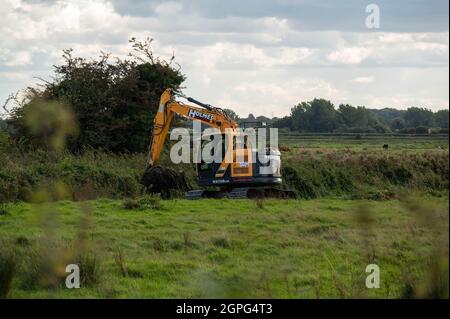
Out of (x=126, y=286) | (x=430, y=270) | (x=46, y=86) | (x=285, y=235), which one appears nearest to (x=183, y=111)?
(x=46, y=86)

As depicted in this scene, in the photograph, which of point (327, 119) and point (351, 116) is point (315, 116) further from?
point (351, 116)

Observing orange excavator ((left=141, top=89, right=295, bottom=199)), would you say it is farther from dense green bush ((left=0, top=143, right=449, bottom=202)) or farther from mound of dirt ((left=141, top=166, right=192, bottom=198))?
dense green bush ((left=0, top=143, right=449, bottom=202))

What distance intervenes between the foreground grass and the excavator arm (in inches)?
339

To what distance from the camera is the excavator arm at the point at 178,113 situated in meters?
28.9

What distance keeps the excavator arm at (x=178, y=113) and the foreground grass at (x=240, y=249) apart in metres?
8.62

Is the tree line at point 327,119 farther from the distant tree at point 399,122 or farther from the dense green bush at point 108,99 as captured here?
the distant tree at point 399,122

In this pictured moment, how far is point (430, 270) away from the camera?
683cm


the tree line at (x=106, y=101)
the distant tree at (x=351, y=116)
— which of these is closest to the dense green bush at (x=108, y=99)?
the tree line at (x=106, y=101)

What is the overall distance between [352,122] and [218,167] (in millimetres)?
34825

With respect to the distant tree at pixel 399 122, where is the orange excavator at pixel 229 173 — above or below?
below

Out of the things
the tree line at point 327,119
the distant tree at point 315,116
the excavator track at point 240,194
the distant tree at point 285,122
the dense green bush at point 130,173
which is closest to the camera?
the dense green bush at point 130,173

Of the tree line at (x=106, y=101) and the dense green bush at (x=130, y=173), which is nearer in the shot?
the dense green bush at (x=130, y=173)

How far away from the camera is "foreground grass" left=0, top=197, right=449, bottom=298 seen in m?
7.98

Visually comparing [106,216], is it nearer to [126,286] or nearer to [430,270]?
[126,286]
